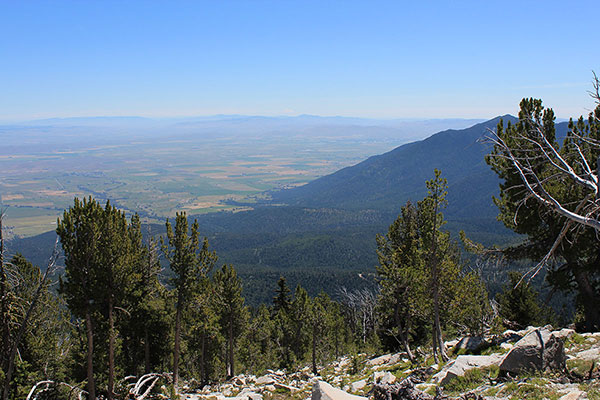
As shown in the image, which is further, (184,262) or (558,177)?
(184,262)

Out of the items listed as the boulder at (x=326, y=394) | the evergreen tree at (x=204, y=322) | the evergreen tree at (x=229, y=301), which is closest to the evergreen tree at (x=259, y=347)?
the evergreen tree at (x=204, y=322)

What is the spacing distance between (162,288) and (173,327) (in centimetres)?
301

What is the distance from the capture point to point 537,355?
9.63m

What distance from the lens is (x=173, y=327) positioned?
24000mm

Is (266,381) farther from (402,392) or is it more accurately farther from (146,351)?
(402,392)

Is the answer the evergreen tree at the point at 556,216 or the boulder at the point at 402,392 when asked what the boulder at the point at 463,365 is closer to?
the boulder at the point at 402,392

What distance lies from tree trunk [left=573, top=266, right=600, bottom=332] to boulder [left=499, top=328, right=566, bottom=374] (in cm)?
919

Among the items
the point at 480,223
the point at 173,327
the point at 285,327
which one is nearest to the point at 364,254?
the point at 480,223

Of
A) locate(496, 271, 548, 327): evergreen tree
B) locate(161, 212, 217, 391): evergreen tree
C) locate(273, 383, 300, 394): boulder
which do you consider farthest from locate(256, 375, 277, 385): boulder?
locate(496, 271, 548, 327): evergreen tree

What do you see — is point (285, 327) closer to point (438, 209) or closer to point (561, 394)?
point (438, 209)

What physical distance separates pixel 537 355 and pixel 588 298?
1048cm

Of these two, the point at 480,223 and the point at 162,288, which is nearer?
the point at 162,288

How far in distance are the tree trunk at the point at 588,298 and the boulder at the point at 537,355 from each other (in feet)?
30.2

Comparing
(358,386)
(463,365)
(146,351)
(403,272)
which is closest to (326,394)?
(463,365)
